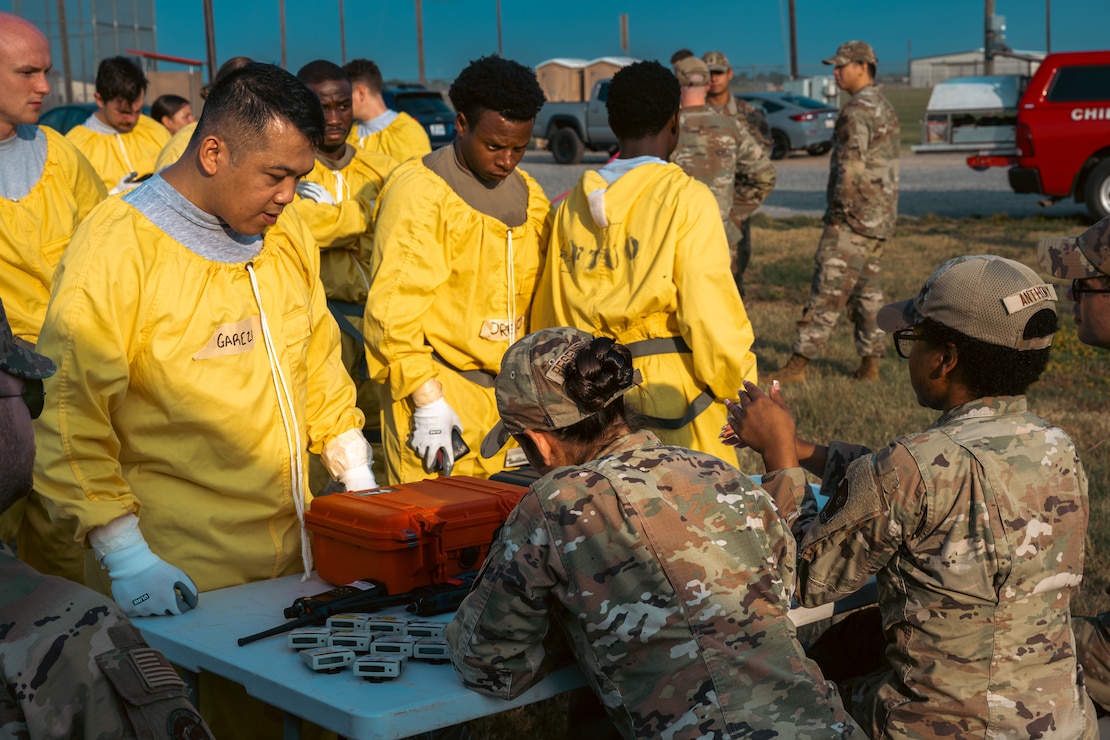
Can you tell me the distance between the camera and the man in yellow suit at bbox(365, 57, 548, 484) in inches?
162

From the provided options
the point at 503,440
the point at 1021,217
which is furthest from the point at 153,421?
the point at 1021,217

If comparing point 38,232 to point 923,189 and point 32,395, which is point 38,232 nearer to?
point 32,395

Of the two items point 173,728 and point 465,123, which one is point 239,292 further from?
point 173,728

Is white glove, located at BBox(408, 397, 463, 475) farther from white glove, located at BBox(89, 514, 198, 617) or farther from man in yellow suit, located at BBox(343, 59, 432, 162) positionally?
man in yellow suit, located at BBox(343, 59, 432, 162)

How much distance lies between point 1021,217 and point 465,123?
15.7m

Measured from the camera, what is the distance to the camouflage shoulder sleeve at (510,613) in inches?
95.0

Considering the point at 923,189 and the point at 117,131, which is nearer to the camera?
the point at 117,131

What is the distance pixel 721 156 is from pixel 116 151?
4.72m

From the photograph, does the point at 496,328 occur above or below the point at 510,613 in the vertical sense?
above

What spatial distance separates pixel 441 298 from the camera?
4.28 m

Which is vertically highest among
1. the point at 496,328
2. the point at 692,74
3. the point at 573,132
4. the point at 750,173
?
the point at 573,132

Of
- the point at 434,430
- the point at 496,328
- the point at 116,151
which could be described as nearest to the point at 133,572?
the point at 434,430

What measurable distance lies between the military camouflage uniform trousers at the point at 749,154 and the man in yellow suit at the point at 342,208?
11.3 feet

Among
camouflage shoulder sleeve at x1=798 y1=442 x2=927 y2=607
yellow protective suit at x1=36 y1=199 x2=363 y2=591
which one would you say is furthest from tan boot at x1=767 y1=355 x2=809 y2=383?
camouflage shoulder sleeve at x1=798 y1=442 x2=927 y2=607
